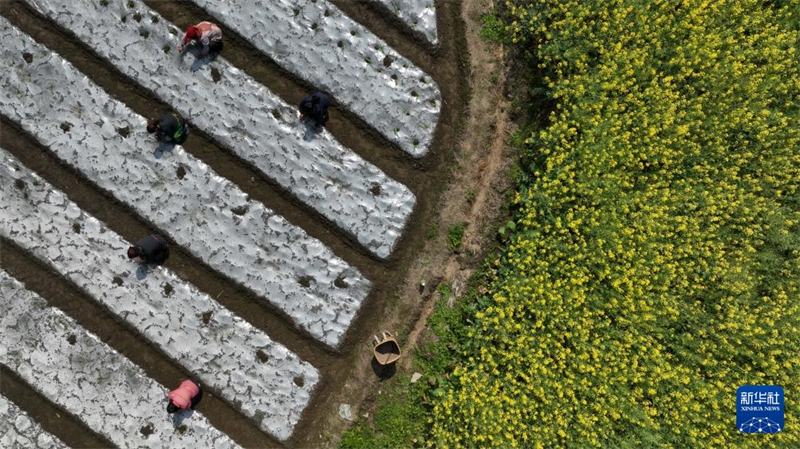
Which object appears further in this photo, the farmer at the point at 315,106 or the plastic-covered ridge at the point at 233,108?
the plastic-covered ridge at the point at 233,108

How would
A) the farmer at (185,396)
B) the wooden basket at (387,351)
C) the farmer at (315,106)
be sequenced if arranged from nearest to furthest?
the farmer at (185,396), the farmer at (315,106), the wooden basket at (387,351)

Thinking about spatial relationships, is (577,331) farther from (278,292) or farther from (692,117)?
(278,292)

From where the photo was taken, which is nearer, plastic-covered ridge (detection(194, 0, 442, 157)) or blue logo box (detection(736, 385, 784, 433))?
blue logo box (detection(736, 385, 784, 433))

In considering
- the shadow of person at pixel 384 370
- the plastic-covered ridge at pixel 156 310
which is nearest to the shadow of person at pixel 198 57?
the plastic-covered ridge at pixel 156 310

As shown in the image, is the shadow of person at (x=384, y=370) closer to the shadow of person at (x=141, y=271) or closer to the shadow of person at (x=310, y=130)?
the shadow of person at (x=310, y=130)

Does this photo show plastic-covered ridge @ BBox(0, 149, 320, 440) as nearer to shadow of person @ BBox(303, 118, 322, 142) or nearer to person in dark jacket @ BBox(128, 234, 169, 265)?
person in dark jacket @ BBox(128, 234, 169, 265)

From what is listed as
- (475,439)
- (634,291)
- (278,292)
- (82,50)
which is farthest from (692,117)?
(82,50)

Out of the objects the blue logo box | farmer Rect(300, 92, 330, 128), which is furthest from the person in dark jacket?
the blue logo box
